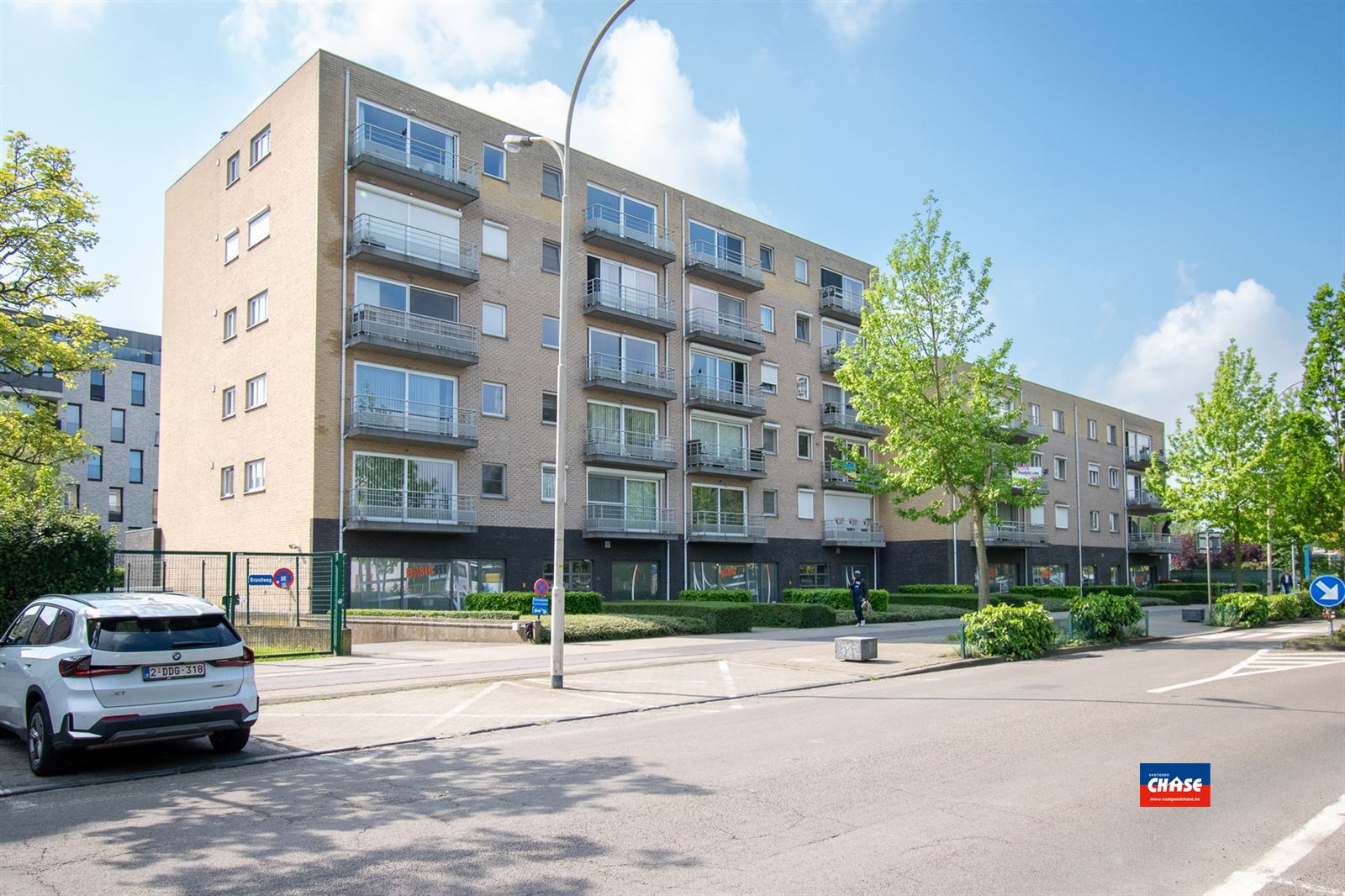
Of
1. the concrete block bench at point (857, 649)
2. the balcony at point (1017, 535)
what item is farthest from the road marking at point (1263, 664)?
the balcony at point (1017, 535)

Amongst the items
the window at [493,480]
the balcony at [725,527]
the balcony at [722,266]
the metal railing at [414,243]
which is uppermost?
the balcony at [722,266]

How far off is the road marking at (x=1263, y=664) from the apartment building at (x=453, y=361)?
13.3m

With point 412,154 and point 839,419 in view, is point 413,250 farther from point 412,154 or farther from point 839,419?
point 839,419

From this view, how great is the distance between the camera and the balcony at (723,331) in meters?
39.4

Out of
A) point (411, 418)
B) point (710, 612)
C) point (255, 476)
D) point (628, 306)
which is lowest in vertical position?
point (710, 612)

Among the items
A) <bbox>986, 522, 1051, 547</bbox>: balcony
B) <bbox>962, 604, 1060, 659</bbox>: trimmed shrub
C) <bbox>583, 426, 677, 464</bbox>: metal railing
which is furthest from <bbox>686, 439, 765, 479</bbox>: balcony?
<bbox>962, 604, 1060, 659</bbox>: trimmed shrub

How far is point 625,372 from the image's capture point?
36.4 metres

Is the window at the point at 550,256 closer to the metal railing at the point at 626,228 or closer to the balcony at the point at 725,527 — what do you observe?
the metal railing at the point at 626,228

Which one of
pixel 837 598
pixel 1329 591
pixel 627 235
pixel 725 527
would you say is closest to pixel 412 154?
pixel 627 235

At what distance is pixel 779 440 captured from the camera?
4369cm

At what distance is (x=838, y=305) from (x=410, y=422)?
2371 cm

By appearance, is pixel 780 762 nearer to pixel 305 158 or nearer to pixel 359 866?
pixel 359 866

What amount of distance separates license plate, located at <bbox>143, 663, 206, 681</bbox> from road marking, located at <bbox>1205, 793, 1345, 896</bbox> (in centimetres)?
803

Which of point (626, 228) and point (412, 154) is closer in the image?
point (412, 154)
